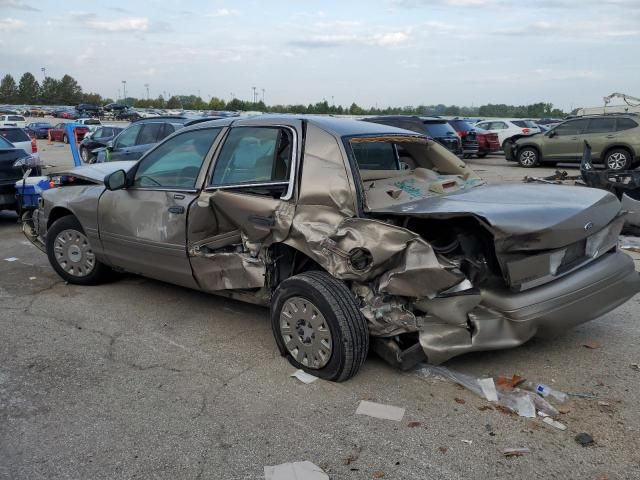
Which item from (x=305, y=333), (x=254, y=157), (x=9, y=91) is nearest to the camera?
(x=305, y=333)

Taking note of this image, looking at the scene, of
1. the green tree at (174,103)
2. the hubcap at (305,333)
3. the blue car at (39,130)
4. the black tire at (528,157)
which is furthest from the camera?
the green tree at (174,103)

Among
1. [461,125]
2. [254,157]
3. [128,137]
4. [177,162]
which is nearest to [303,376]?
[254,157]

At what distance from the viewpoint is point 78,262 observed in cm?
594

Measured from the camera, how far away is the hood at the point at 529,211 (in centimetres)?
340

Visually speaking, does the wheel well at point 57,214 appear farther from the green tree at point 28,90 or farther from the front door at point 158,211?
the green tree at point 28,90

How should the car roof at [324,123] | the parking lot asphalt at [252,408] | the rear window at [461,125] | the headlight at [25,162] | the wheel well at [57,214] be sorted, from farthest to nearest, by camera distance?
the rear window at [461,125] → the headlight at [25,162] → the wheel well at [57,214] → the car roof at [324,123] → the parking lot asphalt at [252,408]

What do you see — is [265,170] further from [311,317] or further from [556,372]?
[556,372]

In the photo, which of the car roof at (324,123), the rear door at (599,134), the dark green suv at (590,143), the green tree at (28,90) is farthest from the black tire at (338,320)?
the green tree at (28,90)

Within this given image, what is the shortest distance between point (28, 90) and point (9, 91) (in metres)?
3.47

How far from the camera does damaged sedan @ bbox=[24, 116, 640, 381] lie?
3.58m

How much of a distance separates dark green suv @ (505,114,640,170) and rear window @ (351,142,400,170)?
514 inches

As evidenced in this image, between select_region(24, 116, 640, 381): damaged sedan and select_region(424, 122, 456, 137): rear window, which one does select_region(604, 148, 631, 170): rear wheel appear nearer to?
select_region(424, 122, 456, 137): rear window

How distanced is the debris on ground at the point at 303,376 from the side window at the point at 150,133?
10948 mm

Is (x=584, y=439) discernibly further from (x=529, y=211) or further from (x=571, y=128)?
(x=571, y=128)
